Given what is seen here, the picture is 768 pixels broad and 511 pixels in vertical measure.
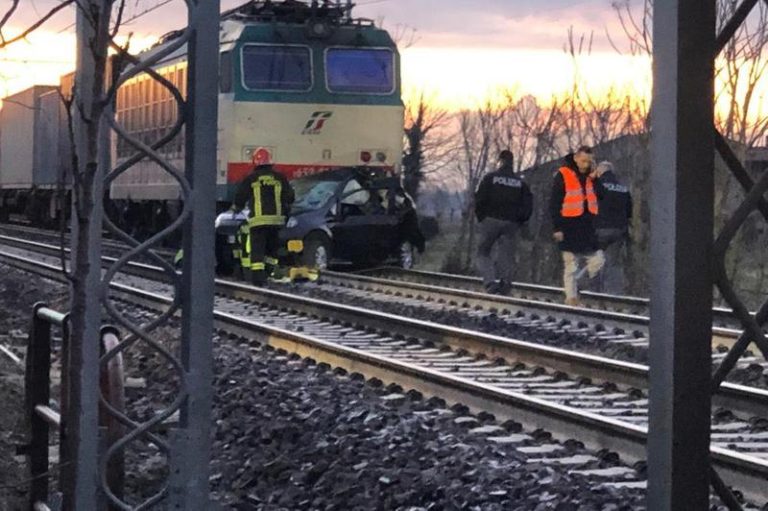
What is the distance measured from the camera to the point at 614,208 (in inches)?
653

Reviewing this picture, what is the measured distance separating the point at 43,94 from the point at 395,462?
100ft

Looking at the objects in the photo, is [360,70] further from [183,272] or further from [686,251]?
[686,251]

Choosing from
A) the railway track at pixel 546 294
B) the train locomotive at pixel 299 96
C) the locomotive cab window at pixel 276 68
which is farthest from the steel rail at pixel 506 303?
the locomotive cab window at pixel 276 68

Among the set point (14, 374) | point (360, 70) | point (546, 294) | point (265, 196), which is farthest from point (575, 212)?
point (360, 70)

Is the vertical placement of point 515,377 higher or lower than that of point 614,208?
lower

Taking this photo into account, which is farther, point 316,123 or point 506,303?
point 316,123

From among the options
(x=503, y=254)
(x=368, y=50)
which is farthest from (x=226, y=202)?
(x=503, y=254)

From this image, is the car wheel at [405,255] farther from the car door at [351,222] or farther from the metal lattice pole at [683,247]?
the metal lattice pole at [683,247]

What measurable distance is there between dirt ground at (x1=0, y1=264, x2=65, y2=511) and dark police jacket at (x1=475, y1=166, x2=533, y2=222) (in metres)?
5.21

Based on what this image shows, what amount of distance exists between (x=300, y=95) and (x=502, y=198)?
20.1 feet

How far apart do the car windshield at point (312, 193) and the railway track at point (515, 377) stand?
6.07 m

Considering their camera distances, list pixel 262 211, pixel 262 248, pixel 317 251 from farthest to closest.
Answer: pixel 317 251
pixel 262 248
pixel 262 211

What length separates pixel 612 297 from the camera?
53.0 feet

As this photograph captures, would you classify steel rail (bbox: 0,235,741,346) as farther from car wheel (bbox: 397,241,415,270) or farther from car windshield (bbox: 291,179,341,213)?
car wheel (bbox: 397,241,415,270)
